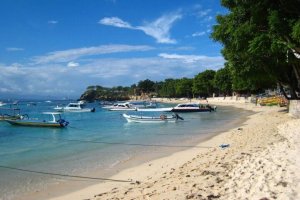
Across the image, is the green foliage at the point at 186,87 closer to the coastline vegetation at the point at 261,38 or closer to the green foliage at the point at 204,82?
the green foliage at the point at 204,82

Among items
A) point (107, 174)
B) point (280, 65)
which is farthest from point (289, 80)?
point (107, 174)

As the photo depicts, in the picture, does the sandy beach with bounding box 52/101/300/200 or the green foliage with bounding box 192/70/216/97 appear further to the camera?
the green foliage with bounding box 192/70/216/97

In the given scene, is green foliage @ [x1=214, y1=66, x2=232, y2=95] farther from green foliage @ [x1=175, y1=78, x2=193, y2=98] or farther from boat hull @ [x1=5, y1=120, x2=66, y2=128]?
boat hull @ [x1=5, y1=120, x2=66, y2=128]

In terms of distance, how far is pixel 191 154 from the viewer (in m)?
22.8

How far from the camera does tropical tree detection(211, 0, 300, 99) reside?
28719 millimetres

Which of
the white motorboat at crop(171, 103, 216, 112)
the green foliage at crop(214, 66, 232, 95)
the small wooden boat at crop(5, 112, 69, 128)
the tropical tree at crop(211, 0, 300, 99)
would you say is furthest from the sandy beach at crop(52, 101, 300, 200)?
the green foliage at crop(214, 66, 232, 95)

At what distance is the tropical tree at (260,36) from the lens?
28719 millimetres

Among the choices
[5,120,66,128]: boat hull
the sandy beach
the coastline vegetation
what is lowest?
[5,120,66,128]: boat hull

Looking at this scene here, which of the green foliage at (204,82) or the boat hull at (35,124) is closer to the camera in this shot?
the boat hull at (35,124)

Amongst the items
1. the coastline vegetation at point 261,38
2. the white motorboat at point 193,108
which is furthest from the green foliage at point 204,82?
the coastline vegetation at point 261,38

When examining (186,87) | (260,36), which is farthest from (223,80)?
(260,36)

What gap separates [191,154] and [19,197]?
10.9 m

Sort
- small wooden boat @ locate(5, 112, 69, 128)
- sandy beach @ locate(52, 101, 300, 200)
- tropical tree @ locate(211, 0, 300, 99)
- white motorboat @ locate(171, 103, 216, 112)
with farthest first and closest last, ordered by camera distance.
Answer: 1. white motorboat @ locate(171, 103, 216, 112)
2. small wooden boat @ locate(5, 112, 69, 128)
3. tropical tree @ locate(211, 0, 300, 99)
4. sandy beach @ locate(52, 101, 300, 200)

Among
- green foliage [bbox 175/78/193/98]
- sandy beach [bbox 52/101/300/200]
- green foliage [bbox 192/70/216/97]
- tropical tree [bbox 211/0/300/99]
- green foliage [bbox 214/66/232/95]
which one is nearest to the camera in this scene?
sandy beach [bbox 52/101/300/200]
